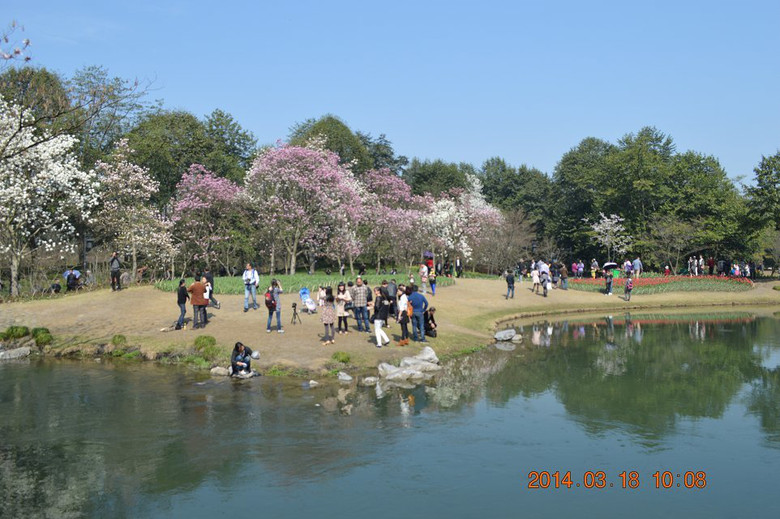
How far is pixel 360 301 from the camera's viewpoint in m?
25.1

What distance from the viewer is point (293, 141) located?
6519cm

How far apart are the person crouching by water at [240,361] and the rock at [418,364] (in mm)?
5058

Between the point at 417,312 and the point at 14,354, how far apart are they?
15612 mm

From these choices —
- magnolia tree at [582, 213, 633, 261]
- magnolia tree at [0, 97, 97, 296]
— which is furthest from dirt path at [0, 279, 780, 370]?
magnolia tree at [582, 213, 633, 261]

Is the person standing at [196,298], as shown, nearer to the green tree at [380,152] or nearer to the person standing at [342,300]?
the person standing at [342,300]

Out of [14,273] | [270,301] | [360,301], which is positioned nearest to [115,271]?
[14,273]

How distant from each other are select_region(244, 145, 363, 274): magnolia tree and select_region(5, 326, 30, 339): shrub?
22.4m

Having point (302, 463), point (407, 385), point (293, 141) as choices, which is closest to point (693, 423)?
point (407, 385)

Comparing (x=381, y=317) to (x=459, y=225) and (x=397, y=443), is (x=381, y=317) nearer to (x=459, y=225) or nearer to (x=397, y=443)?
(x=397, y=443)

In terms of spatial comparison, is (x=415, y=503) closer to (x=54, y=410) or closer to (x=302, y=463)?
(x=302, y=463)

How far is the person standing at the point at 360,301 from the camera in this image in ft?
82.2

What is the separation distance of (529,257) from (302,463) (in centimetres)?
6140

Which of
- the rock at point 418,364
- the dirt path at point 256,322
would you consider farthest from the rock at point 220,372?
the rock at point 418,364

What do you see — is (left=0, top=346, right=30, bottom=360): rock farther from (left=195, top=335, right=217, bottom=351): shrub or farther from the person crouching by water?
the person crouching by water
